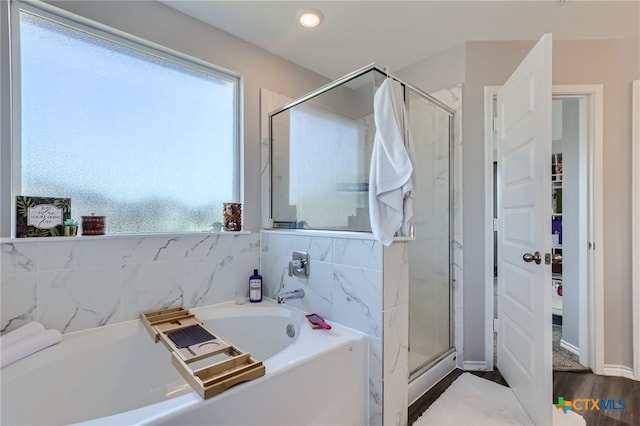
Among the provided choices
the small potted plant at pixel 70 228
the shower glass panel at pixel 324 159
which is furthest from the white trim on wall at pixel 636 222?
the small potted plant at pixel 70 228

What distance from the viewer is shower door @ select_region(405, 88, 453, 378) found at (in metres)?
1.93

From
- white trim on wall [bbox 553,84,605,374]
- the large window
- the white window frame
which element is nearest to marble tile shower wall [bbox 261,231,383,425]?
the large window

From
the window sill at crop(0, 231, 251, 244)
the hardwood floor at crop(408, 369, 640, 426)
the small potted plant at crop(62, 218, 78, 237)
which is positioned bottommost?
the hardwood floor at crop(408, 369, 640, 426)

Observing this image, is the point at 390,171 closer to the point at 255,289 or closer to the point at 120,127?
the point at 255,289

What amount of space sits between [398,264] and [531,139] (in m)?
1.02

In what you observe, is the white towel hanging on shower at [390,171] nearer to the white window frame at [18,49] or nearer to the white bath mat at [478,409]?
the white bath mat at [478,409]

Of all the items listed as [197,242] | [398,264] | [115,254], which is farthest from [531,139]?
[115,254]

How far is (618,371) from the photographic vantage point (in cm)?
205

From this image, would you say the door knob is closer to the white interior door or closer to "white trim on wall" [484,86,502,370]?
the white interior door

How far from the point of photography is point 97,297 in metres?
1.53

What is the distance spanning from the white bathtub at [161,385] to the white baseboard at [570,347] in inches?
79.2

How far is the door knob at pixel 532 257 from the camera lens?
151 centimetres

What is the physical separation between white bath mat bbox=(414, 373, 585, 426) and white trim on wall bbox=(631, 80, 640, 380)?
0.84 m

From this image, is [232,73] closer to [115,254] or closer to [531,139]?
[115,254]
